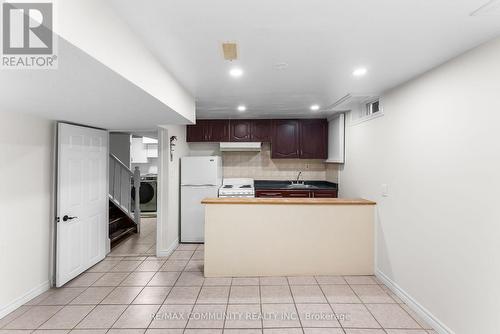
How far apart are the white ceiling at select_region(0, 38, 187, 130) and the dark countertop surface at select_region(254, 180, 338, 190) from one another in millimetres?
2496

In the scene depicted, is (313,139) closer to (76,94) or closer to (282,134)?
(282,134)

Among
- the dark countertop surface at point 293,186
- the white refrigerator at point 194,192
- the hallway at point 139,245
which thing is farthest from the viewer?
the dark countertop surface at point 293,186

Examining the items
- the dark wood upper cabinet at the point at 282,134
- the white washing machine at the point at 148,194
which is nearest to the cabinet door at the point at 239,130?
the dark wood upper cabinet at the point at 282,134

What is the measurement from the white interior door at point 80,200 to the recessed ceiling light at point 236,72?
2.05 m

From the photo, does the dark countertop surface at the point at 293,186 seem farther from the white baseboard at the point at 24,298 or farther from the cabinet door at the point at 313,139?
the white baseboard at the point at 24,298

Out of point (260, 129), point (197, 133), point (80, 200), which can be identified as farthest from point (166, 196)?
point (260, 129)

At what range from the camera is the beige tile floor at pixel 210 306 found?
2246mm

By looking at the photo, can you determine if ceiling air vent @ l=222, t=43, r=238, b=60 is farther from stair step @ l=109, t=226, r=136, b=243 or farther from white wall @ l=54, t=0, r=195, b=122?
stair step @ l=109, t=226, r=136, b=243

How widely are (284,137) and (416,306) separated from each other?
11.2 ft

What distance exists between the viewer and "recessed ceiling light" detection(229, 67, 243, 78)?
7.85 ft

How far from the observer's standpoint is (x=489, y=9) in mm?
1434

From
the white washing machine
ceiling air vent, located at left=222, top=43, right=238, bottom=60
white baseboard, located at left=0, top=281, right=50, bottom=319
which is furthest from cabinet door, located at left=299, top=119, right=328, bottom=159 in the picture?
white baseboard, located at left=0, top=281, right=50, bottom=319

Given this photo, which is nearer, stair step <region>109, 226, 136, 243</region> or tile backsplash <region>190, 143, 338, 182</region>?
stair step <region>109, 226, 136, 243</region>

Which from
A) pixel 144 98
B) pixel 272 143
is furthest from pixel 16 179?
pixel 272 143
